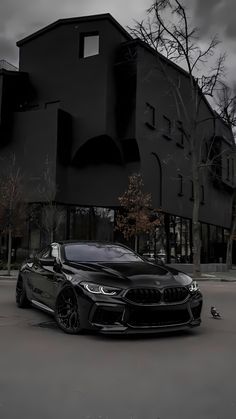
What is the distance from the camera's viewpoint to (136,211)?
96.0 feet

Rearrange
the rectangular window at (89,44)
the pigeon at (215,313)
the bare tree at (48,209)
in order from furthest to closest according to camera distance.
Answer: the rectangular window at (89,44) → the bare tree at (48,209) → the pigeon at (215,313)

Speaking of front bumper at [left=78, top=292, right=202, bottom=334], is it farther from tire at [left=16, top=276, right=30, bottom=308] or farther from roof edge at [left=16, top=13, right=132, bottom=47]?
roof edge at [left=16, top=13, right=132, bottom=47]

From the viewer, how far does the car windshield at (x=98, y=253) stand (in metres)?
8.86

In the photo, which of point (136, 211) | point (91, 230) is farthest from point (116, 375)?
point (91, 230)

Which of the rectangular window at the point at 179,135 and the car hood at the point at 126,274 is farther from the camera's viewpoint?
the rectangular window at the point at 179,135

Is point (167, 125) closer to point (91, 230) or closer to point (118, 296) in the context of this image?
point (91, 230)

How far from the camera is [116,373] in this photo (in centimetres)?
572

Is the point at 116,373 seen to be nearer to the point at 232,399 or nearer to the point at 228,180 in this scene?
the point at 232,399

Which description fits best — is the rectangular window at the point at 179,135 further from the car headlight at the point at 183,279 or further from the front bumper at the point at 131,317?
the front bumper at the point at 131,317

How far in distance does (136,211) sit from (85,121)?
667cm

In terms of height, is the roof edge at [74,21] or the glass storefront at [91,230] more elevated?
the roof edge at [74,21]

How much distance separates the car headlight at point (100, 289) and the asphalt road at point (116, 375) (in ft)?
2.33

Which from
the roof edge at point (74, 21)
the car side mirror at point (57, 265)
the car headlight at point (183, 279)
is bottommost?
the car headlight at point (183, 279)

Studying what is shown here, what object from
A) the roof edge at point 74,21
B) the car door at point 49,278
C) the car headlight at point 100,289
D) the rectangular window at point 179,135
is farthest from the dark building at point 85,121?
the car headlight at point 100,289
